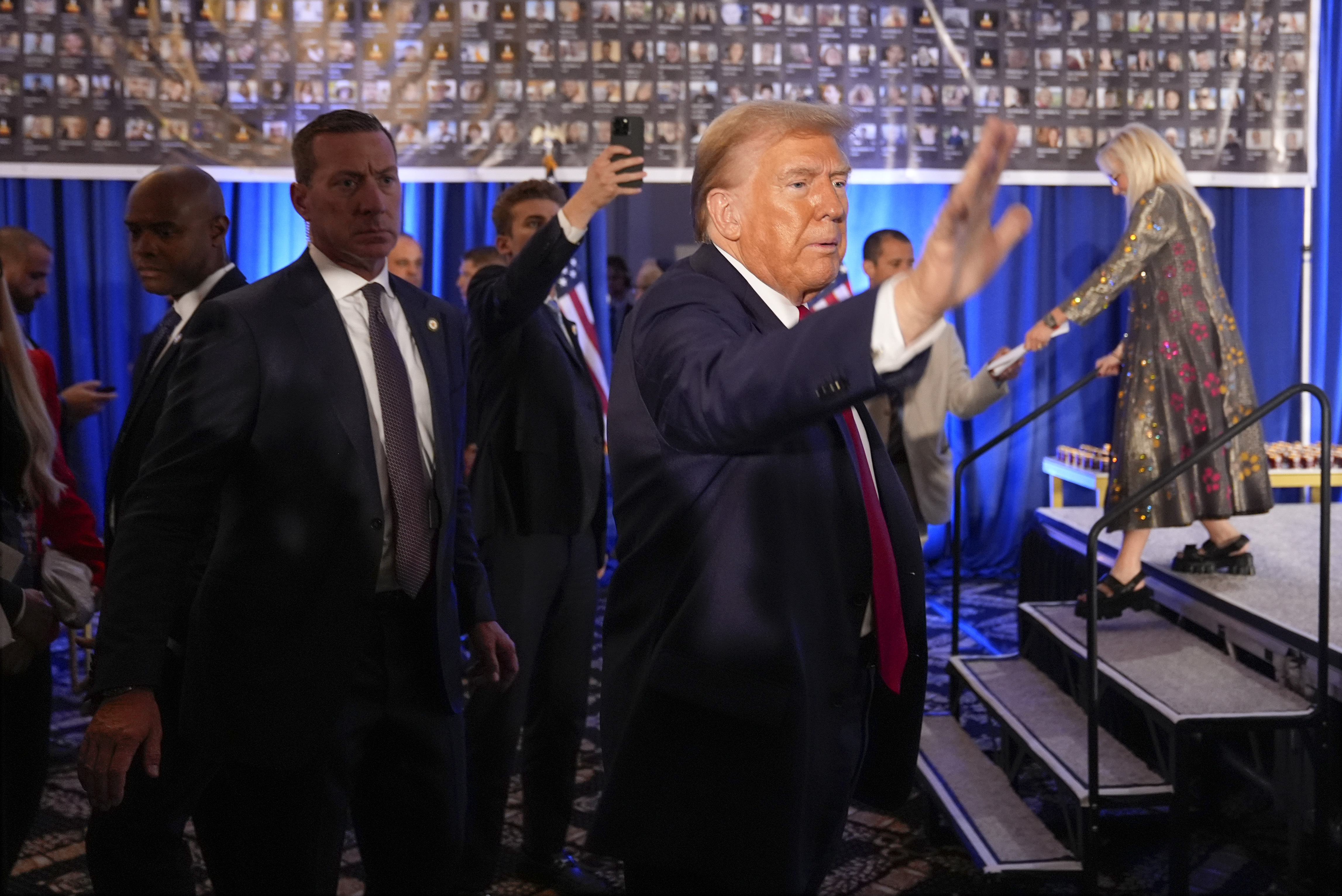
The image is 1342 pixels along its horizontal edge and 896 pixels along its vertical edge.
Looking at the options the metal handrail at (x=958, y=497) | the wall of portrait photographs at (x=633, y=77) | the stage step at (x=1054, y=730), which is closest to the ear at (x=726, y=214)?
the stage step at (x=1054, y=730)

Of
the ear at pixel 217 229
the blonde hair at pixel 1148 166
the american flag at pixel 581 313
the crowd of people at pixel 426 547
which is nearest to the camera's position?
the crowd of people at pixel 426 547

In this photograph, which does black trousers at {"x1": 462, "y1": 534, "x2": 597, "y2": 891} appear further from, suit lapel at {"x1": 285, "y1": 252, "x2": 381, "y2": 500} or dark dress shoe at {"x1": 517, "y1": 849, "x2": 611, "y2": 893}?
suit lapel at {"x1": 285, "y1": 252, "x2": 381, "y2": 500}

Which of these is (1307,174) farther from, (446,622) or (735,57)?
(446,622)

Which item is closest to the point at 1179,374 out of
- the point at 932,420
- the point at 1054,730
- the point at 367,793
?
the point at 932,420

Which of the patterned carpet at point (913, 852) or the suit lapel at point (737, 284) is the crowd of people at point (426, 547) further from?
the patterned carpet at point (913, 852)

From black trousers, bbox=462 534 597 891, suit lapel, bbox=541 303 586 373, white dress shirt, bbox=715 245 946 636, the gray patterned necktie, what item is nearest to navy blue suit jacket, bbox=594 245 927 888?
white dress shirt, bbox=715 245 946 636

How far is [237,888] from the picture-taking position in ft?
5.87

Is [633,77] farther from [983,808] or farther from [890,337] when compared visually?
[890,337]

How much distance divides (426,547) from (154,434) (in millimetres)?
465

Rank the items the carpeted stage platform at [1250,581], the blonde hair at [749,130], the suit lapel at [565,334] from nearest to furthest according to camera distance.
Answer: the blonde hair at [749,130] < the suit lapel at [565,334] < the carpeted stage platform at [1250,581]

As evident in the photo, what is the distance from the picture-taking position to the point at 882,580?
4.83ft

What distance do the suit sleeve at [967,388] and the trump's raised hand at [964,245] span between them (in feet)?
9.13

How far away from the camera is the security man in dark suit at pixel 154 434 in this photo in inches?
72.8

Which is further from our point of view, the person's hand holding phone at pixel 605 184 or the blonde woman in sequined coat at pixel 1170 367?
the blonde woman in sequined coat at pixel 1170 367
